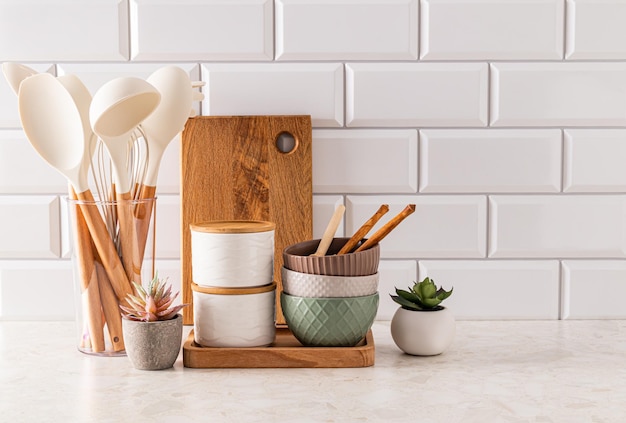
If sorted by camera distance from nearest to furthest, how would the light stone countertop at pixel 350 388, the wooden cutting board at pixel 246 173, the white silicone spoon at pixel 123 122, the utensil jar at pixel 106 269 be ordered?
the light stone countertop at pixel 350 388, the white silicone spoon at pixel 123 122, the utensil jar at pixel 106 269, the wooden cutting board at pixel 246 173

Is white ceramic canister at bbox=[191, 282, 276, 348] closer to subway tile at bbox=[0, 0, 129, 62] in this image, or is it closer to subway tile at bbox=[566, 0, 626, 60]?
subway tile at bbox=[0, 0, 129, 62]

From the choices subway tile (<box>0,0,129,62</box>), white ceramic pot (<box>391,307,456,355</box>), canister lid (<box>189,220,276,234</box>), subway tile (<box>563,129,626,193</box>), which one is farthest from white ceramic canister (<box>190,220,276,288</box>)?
subway tile (<box>563,129,626,193</box>)

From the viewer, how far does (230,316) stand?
3.36 feet

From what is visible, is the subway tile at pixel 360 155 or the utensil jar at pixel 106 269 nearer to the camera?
the utensil jar at pixel 106 269

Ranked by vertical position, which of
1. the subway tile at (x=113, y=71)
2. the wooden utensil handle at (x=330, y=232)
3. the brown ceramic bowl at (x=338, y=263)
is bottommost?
the brown ceramic bowl at (x=338, y=263)

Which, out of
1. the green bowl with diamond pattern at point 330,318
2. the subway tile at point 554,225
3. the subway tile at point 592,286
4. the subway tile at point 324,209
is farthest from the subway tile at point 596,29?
the green bowl with diamond pattern at point 330,318

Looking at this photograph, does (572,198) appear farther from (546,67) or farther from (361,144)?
(361,144)

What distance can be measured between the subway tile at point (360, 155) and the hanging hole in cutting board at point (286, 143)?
4 cm

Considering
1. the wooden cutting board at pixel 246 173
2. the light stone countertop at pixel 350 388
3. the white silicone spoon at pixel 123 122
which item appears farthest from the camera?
the wooden cutting board at pixel 246 173

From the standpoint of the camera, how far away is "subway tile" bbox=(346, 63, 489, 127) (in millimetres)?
1290

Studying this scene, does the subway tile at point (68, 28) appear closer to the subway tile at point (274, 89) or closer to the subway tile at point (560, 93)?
the subway tile at point (274, 89)

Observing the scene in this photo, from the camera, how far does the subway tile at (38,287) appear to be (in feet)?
4.32

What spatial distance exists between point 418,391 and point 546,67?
0.66 m

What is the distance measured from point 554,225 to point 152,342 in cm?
72
